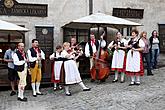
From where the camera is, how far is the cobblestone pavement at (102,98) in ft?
26.8

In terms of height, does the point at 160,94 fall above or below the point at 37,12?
below

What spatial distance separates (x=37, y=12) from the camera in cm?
1367

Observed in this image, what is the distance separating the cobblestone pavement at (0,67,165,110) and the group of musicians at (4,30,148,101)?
1.07 feet

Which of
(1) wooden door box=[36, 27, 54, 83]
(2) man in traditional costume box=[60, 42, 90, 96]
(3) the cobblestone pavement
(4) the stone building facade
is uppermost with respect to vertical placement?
(4) the stone building facade

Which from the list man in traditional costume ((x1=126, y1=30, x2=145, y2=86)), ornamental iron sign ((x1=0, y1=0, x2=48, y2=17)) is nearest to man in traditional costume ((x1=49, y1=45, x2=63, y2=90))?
man in traditional costume ((x1=126, y1=30, x2=145, y2=86))

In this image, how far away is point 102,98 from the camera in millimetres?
8977

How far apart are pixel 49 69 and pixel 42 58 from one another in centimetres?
149

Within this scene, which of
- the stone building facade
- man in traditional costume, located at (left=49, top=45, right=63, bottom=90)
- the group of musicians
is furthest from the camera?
the stone building facade

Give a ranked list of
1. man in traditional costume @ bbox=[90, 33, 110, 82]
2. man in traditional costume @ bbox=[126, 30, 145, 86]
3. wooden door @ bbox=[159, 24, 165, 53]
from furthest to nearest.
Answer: wooden door @ bbox=[159, 24, 165, 53] → man in traditional costume @ bbox=[90, 33, 110, 82] → man in traditional costume @ bbox=[126, 30, 145, 86]

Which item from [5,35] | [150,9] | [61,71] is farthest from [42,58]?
[150,9]

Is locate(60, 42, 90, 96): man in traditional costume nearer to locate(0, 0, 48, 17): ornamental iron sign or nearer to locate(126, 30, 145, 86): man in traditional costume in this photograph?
locate(126, 30, 145, 86): man in traditional costume

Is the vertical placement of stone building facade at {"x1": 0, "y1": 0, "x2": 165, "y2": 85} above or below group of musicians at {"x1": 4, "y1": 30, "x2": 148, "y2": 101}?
above

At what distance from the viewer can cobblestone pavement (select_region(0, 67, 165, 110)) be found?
26.8 ft

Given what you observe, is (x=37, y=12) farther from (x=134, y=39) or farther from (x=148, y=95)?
(x=148, y=95)
